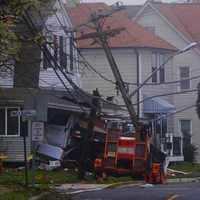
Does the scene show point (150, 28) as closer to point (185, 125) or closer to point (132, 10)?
point (132, 10)

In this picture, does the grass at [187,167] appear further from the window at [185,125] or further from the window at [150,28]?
the window at [150,28]

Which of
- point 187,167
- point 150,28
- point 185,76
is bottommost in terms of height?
point 187,167

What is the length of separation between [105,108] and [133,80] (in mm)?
8567

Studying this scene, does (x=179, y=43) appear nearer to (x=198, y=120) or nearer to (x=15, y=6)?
(x=198, y=120)

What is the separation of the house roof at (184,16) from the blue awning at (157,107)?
8.23m

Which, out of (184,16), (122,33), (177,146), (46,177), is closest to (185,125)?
(177,146)

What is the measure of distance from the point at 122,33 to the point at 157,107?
5.81 meters

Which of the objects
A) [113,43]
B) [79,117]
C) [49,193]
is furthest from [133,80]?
[49,193]

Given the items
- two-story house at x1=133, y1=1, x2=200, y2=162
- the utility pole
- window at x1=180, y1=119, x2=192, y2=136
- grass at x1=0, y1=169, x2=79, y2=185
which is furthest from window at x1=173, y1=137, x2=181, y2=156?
the utility pole

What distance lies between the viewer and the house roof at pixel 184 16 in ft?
184

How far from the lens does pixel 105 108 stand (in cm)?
A: 4116

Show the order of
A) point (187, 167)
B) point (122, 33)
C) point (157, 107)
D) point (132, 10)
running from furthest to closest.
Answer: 1. point (132, 10)
2. point (122, 33)
3. point (157, 107)
4. point (187, 167)

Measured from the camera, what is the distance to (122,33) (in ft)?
167

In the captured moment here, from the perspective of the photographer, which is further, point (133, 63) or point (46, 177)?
point (133, 63)
